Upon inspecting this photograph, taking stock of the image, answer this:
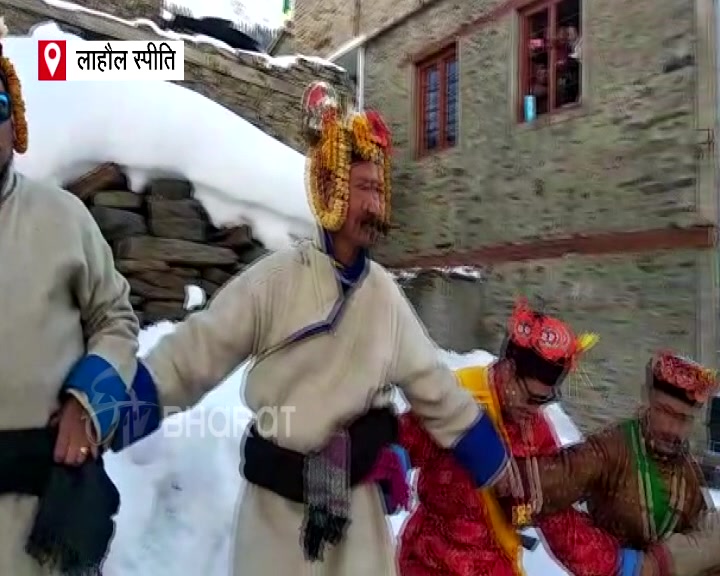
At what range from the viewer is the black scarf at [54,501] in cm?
141

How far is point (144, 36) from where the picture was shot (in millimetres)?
6301

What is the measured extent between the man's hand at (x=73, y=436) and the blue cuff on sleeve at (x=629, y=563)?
48.3 inches

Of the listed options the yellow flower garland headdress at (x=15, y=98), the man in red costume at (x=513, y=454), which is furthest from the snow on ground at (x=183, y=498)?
the yellow flower garland headdress at (x=15, y=98)

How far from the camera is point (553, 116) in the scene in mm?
5863

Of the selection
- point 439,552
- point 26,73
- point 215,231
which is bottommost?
point 439,552

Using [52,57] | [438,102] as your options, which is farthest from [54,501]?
[438,102]

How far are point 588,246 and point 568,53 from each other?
1.54m

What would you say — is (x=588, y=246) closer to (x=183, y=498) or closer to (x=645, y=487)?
(x=183, y=498)

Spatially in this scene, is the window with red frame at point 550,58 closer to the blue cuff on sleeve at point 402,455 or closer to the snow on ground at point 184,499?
the snow on ground at point 184,499

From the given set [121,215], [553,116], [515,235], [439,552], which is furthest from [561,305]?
[439,552]

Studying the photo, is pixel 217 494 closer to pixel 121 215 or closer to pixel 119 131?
pixel 121 215

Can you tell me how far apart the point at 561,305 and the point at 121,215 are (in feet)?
10.5

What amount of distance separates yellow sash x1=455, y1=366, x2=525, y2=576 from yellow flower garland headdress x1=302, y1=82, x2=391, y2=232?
494mm

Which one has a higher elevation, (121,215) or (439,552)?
(121,215)
